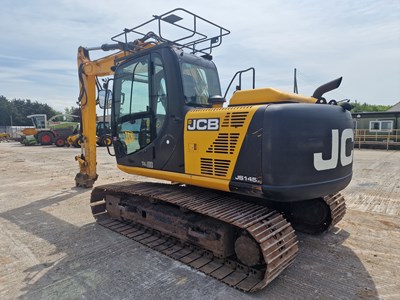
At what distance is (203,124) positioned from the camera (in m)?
3.64

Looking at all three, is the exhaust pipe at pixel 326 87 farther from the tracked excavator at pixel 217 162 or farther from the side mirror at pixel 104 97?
the side mirror at pixel 104 97

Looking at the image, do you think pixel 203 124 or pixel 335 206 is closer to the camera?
pixel 203 124

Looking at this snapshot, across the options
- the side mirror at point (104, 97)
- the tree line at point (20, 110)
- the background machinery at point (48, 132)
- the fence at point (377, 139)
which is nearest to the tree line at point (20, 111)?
the tree line at point (20, 110)

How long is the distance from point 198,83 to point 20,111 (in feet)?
309

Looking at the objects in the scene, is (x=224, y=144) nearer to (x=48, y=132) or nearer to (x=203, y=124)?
(x=203, y=124)

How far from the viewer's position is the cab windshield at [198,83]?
13.5 ft

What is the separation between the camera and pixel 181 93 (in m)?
3.97

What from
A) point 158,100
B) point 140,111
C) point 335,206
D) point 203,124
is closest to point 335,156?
point 335,206

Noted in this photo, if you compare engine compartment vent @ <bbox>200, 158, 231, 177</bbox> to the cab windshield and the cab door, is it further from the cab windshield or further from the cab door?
the cab windshield

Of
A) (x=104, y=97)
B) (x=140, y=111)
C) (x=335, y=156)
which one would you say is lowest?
(x=335, y=156)

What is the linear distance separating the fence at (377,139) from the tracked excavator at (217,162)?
1938cm

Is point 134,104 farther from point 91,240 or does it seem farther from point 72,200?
point 72,200

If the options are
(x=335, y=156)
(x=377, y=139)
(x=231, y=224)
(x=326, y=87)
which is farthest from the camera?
(x=377, y=139)

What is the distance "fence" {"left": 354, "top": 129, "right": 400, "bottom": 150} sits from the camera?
20.6 m
